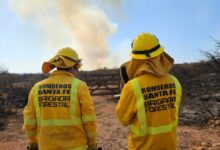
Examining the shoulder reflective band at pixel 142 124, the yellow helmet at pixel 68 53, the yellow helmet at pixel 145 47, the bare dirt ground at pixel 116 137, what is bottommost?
the bare dirt ground at pixel 116 137

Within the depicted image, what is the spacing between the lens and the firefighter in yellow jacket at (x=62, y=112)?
375 centimetres

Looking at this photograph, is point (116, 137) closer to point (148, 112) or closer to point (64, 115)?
point (64, 115)

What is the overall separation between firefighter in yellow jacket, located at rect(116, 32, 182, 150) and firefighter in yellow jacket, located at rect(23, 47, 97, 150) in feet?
2.13

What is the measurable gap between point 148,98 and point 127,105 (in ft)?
0.68

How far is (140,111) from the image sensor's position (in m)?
3.16

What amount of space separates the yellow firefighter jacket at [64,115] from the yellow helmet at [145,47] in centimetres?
87

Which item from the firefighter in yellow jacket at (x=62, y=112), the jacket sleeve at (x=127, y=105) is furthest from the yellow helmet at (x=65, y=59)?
the jacket sleeve at (x=127, y=105)

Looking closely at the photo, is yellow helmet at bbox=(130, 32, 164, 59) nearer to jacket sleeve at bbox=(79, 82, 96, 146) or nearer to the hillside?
jacket sleeve at bbox=(79, 82, 96, 146)

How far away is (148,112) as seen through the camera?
3.18m

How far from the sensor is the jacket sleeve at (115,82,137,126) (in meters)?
3.19

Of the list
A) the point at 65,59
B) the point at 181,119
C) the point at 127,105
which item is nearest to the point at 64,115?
the point at 65,59

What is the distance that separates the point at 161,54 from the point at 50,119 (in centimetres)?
143

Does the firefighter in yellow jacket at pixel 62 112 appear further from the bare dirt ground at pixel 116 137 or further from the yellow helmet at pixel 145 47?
the bare dirt ground at pixel 116 137

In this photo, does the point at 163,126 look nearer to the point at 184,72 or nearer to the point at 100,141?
the point at 100,141
